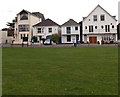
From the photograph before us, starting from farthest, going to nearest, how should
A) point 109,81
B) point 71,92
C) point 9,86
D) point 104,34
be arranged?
point 104,34 → point 109,81 → point 9,86 → point 71,92

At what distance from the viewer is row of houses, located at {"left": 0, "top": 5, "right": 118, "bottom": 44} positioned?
6738cm

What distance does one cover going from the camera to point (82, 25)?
69438 millimetres

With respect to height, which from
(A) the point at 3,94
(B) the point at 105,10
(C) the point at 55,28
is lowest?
(A) the point at 3,94

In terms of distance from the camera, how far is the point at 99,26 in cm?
6788

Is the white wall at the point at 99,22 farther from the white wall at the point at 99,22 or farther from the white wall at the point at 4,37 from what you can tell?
the white wall at the point at 4,37

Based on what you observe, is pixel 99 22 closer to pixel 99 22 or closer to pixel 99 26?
pixel 99 22

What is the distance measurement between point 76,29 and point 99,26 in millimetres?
6928

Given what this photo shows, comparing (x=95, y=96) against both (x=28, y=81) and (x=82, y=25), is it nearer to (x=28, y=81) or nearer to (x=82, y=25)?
(x=28, y=81)

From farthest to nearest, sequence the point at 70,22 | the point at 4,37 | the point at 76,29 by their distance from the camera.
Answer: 1. the point at 4,37
2. the point at 70,22
3. the point at 76,29

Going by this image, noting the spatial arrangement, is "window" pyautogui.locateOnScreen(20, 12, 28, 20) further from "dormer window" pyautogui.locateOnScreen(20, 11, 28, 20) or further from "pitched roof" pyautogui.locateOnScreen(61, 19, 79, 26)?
"pitched roof" pyautogui.locateOnScreen(61, 19, 79, 26)

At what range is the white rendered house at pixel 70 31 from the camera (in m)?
69.1

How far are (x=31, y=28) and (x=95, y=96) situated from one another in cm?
6883

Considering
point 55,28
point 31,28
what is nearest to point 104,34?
point 55,28

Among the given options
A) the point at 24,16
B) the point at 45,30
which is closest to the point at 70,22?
the point at 45,30
